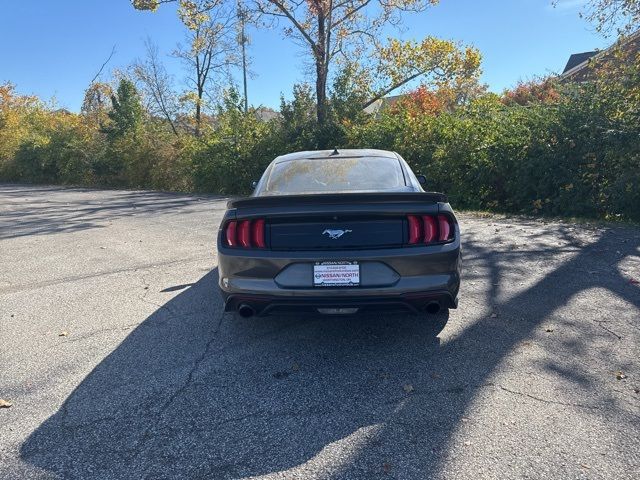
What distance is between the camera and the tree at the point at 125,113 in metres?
24.9

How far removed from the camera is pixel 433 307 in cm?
355

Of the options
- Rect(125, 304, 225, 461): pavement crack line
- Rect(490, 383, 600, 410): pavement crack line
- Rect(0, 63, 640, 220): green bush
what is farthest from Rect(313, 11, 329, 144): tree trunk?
Rect(490, 383, 600, 410): pavement crack line

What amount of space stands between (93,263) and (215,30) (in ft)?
88.3

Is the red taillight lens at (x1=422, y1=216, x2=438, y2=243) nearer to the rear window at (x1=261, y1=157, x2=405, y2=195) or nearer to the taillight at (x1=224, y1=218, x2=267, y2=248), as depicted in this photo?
the rear window at (x1=261, y1=157, x2=405, y2=195)

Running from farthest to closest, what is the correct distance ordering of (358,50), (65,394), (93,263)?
(358,50) < (93,263) < (65,394)

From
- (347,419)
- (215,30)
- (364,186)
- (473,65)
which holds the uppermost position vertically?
(215,30)

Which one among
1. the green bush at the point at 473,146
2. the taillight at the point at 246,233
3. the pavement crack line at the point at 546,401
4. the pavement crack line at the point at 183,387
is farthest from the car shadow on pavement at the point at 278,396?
the green bush at the point at 473,146

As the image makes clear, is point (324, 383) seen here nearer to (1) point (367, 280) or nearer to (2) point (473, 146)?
(1) point (367, 280)

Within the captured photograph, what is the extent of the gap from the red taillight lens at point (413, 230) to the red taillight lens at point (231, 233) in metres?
1.27

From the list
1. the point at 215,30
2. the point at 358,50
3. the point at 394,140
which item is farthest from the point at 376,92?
the point at 215,30

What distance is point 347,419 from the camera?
2887 mm

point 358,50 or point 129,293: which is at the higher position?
point 358,50

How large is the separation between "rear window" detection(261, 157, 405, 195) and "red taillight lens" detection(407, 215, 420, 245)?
554 millimetres

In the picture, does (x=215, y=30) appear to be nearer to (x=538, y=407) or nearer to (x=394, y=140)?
(x=394, y=140)
